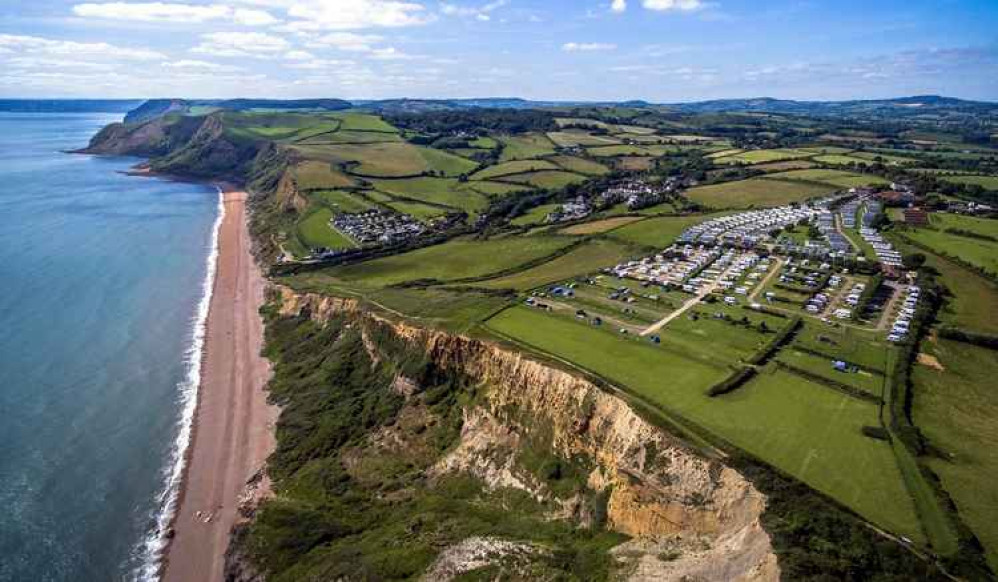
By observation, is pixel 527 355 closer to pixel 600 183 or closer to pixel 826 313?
pixel 826 313

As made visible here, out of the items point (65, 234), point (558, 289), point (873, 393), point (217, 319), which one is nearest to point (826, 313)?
point (873, 393)

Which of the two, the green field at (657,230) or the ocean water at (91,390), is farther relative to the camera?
the green field at (657,230)

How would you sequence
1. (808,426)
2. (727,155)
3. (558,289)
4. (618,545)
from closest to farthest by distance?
(618,545) < (808,426) < (558,289) < (727,155)

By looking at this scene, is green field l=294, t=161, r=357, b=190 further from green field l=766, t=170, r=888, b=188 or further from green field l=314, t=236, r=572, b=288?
green field l=766, t=170, r=888, b=188

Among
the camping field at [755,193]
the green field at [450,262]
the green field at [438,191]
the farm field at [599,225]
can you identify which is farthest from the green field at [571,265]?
the green field at [438,191]

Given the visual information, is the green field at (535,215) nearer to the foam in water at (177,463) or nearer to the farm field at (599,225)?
the farm field at (599,225)
